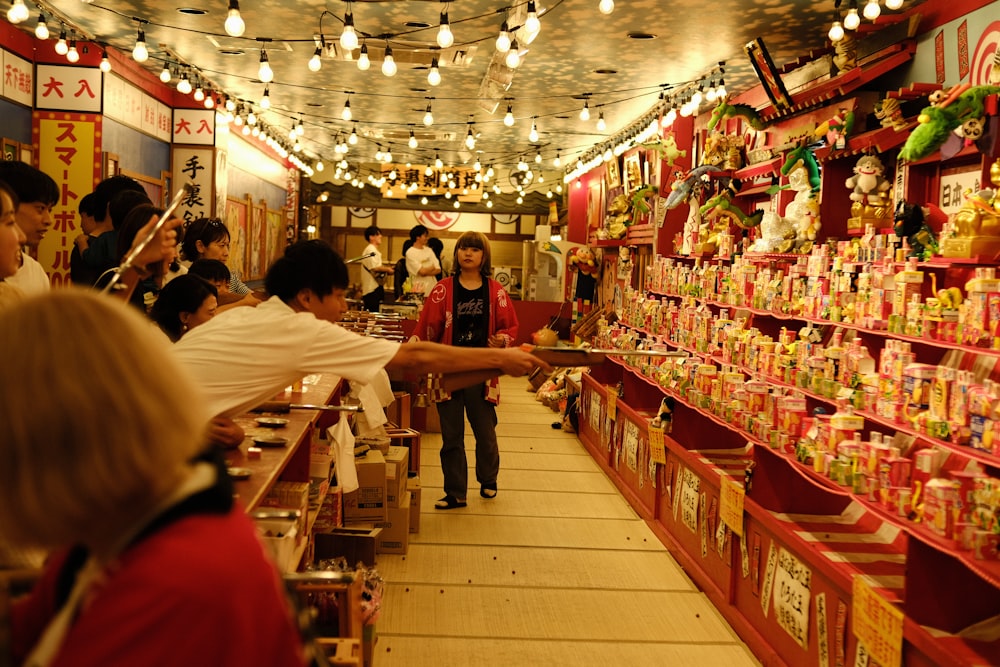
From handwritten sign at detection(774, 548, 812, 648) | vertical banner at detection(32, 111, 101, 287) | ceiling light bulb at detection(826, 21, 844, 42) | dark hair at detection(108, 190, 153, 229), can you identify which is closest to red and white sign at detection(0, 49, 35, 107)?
vertical banner at detection(32, 111, 101, 287)

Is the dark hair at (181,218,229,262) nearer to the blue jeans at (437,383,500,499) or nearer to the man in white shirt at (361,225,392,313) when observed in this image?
the blue jeans at (437,383,500,499)

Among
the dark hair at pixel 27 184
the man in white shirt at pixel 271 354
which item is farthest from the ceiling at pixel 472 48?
the man in white shirt at pixel 271 354

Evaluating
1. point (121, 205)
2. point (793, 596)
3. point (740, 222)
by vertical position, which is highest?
point (740, 222)

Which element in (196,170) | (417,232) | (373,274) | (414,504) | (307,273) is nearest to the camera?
(307,273)

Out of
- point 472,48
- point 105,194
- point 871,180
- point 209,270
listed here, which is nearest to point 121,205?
point 105,194

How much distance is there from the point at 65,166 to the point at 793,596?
6.89 metres

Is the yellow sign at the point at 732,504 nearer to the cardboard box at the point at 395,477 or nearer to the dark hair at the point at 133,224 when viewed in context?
the cardboard box at the point at 395,477

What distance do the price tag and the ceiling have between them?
8.17 feet

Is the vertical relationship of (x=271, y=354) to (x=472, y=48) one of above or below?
below

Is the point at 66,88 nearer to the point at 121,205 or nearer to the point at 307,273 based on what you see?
the point at 121,205

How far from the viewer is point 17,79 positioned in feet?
24.1

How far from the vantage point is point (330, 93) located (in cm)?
965

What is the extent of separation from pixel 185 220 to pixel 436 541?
6.32 m

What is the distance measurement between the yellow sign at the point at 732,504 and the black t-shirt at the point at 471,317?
190 centimetres
